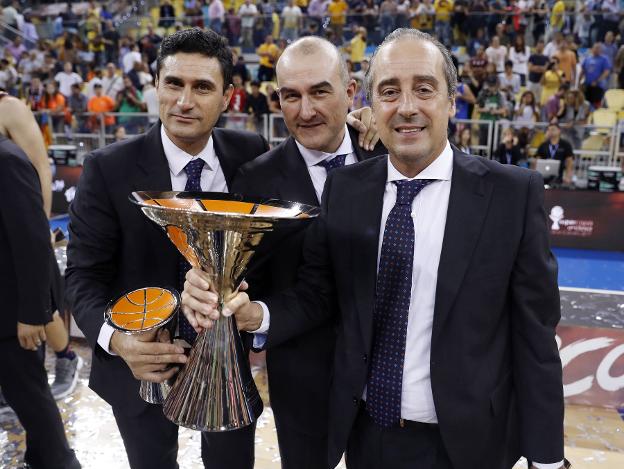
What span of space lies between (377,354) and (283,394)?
523 mm

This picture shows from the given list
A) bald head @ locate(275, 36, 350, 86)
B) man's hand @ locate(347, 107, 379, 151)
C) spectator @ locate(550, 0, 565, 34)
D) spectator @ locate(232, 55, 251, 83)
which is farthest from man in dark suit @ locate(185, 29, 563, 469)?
spectator @ locate(550, 0, 565, 34)

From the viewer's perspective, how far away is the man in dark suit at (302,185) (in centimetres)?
192

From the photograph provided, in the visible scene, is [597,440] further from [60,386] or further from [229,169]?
[60,386]

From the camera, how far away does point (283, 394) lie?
2010 mm

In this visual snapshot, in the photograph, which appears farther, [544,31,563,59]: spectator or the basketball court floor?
[544,31,563,59]: spectator

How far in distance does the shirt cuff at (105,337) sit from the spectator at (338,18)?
11.3 meters

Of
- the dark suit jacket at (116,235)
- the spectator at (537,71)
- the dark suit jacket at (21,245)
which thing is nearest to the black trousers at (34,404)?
the dark suit jacket at (21,245)

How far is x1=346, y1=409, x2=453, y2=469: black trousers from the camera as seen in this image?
1.59 metres

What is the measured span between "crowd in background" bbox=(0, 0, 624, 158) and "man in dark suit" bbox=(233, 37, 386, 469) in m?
6.02

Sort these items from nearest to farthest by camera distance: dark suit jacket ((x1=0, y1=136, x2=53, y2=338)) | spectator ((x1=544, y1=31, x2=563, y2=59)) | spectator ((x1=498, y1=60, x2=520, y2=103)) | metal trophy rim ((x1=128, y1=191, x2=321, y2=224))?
metal trophy rim ((x1=128, y1=191, x2=321, y2=224)) → dark suit jacket ((x1=0, y1=136, x2=53, y2=338)) → spectator ((x1=498, y1=60, x2=520, y2=103)) → spectator ((x1=544, y1=31, x2=563, y2=59))

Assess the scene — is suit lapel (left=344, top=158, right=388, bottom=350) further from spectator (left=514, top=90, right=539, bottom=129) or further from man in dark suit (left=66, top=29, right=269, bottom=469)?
spectator (left=514, top=90, right=539, bottom=129)

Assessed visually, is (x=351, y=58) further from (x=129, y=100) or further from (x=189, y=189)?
(x=189, y=189)

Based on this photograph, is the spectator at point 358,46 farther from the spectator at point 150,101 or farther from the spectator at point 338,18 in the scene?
the spectator at point 150,101

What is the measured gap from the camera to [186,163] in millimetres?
1926
